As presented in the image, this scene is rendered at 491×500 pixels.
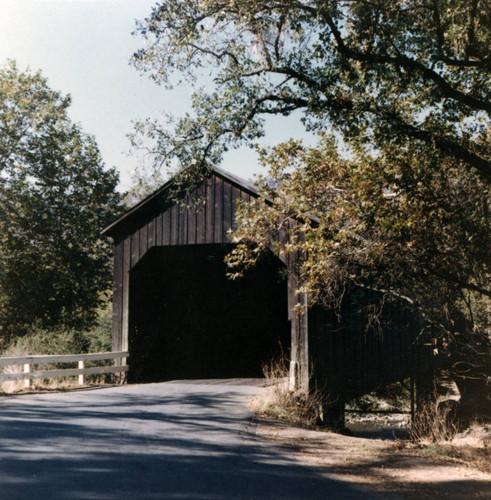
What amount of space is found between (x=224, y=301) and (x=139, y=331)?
4.98 metres

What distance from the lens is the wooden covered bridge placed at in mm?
13484

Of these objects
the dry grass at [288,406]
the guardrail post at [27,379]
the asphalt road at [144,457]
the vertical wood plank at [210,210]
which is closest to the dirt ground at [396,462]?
the asphalt road at [144,457]

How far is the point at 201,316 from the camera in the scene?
65.2ft

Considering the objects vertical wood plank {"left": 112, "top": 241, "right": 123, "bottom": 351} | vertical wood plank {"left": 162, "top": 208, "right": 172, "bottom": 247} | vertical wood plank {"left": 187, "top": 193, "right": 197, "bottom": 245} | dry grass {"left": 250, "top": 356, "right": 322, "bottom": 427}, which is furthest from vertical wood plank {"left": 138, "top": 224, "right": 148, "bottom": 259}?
dry grass {"left": 250, "top": 356, "right": 322, "bottom": 427}

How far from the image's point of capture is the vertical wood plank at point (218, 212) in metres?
14.4

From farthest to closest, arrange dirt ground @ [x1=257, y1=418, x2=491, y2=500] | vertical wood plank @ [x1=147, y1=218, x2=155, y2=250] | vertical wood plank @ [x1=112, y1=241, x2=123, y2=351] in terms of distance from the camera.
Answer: vertical wood plank @ [x1=112, y1=241, x2=123, y2=351] → vertical wood plank @ [x1=147, y1=218, x2=155, y2=250] → dirt ground @ [x1=257, y1=418, x2=491, y2=500]

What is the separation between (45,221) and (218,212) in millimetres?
13702

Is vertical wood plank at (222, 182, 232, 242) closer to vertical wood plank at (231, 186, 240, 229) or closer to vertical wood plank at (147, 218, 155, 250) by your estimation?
vertical wood plank at (231, 186, 240, 229)

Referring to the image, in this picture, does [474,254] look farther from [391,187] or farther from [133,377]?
[133,377]

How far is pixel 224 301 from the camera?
20.4 m

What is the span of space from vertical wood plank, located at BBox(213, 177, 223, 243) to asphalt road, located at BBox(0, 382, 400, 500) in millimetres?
4976

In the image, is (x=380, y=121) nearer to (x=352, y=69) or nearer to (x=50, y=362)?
(x=352, y=69)

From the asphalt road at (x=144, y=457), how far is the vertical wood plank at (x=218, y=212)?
498cm

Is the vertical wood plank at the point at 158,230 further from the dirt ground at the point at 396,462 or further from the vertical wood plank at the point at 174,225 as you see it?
the dirt ground at the point at 396,462
